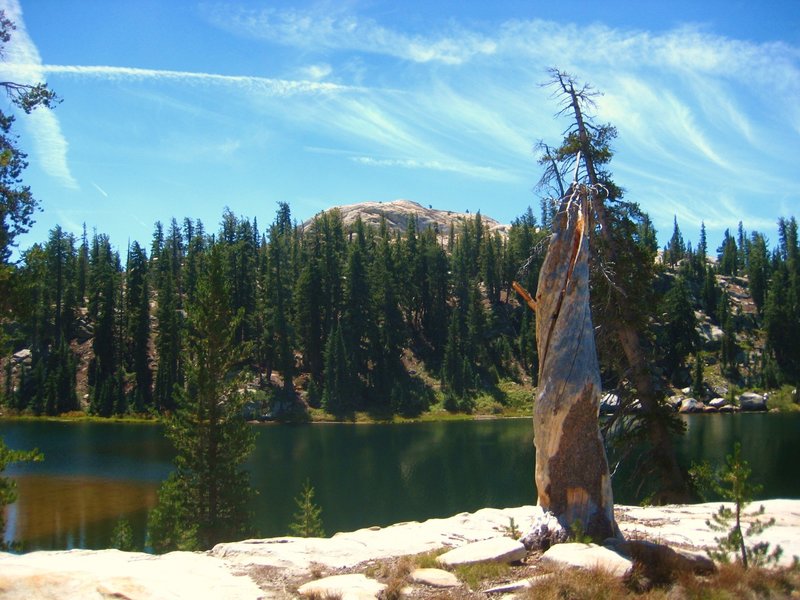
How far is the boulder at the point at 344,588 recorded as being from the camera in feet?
27.8

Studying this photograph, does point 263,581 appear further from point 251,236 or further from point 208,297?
point 251,236

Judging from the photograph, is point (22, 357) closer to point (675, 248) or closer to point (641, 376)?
point (641, 376)

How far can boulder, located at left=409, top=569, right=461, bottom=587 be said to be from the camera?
8938 mm

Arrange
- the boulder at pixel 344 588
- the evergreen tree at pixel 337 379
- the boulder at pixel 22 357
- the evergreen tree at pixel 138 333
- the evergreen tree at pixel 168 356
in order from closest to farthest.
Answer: the boulder at pixel 344 588, the evergreen tree at pixel 337 379, the evergreen tree at pixel 168 356, the evergreen tree at pixel 138 333, the boulder at pixel 22 357

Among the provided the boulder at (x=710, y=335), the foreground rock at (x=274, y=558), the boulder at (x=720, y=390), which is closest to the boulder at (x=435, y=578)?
the foreground rock at (x=274, y=558)

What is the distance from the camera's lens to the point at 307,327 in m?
91.1

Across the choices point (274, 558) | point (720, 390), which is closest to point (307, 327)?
point (720, 390)

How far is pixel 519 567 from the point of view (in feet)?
31.6

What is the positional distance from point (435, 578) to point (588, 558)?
7.02 feet

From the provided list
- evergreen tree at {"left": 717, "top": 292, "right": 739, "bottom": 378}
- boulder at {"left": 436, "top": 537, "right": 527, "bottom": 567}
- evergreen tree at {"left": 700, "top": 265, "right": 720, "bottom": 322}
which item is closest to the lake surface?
boulder at {"left": 436, "top": 537, "right": 527, "bottom": 567}

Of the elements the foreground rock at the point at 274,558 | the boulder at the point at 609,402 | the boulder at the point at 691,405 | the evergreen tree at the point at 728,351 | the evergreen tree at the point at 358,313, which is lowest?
the boulder at the point at 691,405

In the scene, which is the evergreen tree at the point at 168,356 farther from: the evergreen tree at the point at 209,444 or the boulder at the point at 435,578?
the boulder at the point at 435,578

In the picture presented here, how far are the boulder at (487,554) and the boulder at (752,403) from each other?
85.6m

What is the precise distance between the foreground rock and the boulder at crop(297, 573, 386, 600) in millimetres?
323
